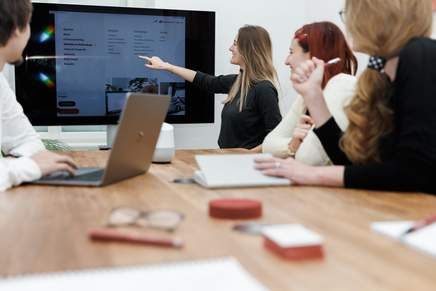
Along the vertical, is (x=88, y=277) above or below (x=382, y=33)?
below

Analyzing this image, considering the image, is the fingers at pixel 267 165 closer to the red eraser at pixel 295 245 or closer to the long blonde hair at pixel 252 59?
the red eraser at pixel 295 245

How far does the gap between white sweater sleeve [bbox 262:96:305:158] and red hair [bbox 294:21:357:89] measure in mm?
178

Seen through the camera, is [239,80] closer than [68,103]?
No

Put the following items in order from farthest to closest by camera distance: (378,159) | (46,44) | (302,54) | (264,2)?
(264,2) → (46,44) → (302,54) → (378,159)

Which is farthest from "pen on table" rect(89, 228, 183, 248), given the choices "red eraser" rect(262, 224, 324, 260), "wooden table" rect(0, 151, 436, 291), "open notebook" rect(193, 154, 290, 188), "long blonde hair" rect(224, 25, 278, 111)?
"long blonde hair" rect(224, 25, 278, 111)

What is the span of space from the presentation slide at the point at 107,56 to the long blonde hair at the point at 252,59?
1.12 ft

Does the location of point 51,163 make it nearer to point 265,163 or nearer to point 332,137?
point 265,163

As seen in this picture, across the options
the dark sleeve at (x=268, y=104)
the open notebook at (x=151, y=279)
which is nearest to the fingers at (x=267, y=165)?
the open notebook at (x=151, y=279)

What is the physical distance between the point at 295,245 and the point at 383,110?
0.74 m

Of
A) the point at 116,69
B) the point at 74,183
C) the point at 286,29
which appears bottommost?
the point at 74,183

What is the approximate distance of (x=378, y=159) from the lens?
4.34 feet

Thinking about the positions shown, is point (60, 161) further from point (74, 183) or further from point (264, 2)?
point (264, 2)

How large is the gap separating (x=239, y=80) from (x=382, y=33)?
1.78m

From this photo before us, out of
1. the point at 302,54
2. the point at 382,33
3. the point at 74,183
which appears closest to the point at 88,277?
the point at 74,183
